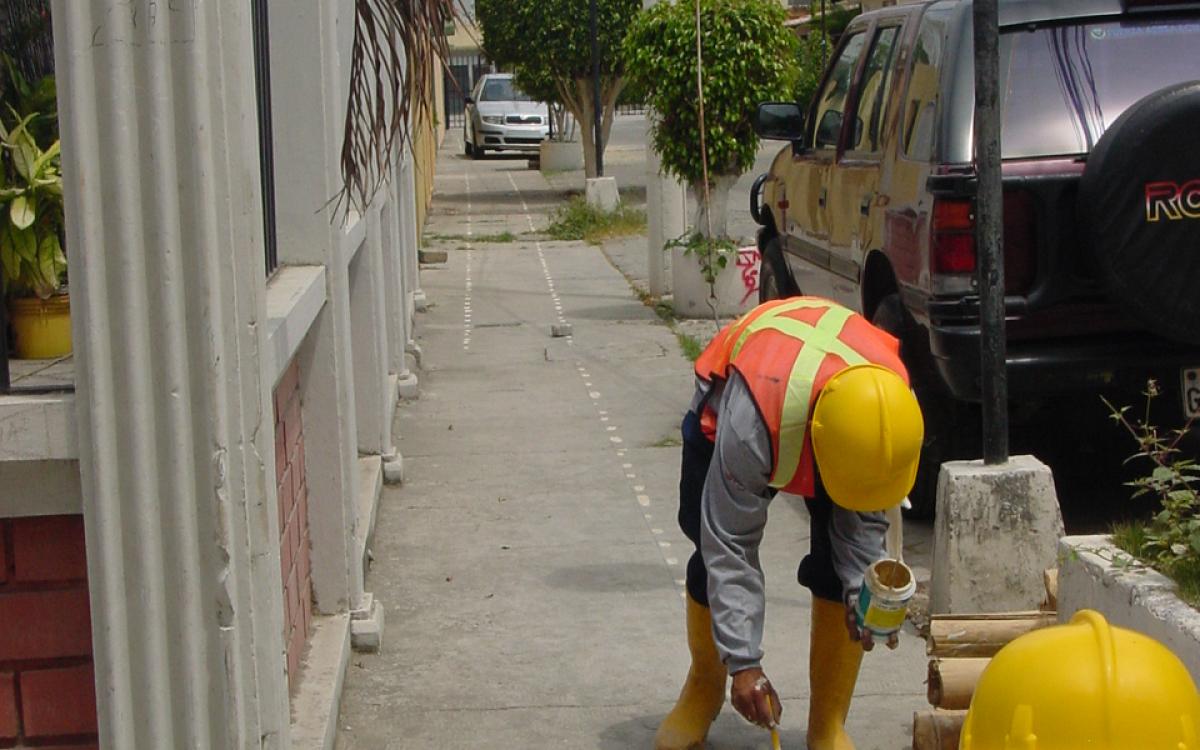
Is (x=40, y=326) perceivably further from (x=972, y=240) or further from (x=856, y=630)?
(x=972, y=240)

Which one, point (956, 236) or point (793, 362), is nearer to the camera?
point (793, 362)

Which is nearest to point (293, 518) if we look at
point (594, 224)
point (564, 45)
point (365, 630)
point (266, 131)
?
point (365, 630)

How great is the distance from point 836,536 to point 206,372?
1.81m

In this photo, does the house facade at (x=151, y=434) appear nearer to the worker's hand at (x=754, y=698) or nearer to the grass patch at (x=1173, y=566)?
the worker's hand at (x=754, y=698)

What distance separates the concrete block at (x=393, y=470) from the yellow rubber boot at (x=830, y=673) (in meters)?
3.40

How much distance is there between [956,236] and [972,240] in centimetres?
6

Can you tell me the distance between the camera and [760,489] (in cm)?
376

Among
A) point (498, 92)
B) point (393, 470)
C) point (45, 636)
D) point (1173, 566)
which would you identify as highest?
point (498, 92)

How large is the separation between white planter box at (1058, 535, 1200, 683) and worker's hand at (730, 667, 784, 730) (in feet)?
2.85

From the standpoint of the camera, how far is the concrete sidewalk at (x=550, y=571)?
4727 mm

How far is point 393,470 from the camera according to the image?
7.34 m

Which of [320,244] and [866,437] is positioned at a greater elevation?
[320,244]

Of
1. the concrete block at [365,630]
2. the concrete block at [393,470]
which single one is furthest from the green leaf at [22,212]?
the concrete block at [393,470]

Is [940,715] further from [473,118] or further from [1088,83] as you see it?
[473,118]
